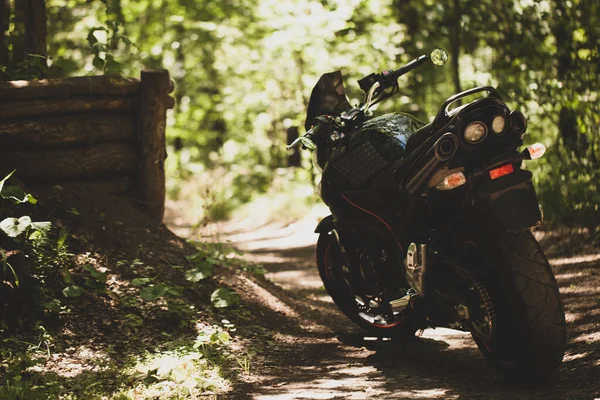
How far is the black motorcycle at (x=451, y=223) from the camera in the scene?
3.54 m

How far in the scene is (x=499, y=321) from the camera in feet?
11.9

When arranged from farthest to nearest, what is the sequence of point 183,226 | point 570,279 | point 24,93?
1. point 183,226
2. point 570,279
3. point 24,93

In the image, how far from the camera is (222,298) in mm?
5180

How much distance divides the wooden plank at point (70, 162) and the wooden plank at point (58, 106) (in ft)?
0.95

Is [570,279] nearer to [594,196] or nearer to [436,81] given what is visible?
[594,196]

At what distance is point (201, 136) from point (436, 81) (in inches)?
408

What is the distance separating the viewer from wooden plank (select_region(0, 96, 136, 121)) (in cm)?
561

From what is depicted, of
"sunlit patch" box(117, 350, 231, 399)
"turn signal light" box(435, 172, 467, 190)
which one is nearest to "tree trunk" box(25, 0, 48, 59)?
"sunlit patch" box(117, 350, 231, 399)

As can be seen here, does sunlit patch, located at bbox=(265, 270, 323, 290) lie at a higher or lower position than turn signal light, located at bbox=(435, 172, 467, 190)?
lower

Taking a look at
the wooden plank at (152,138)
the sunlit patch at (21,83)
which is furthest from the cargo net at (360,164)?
the sunlit patch at (21,83)

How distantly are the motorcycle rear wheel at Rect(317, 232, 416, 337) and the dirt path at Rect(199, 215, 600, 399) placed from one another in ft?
0.37

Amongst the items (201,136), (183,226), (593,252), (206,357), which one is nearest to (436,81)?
(183,226)

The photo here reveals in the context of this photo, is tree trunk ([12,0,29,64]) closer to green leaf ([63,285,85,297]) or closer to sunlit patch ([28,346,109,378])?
green leaf ([63,285,85,297])

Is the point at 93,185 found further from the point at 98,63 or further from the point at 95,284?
the point at 95,284
